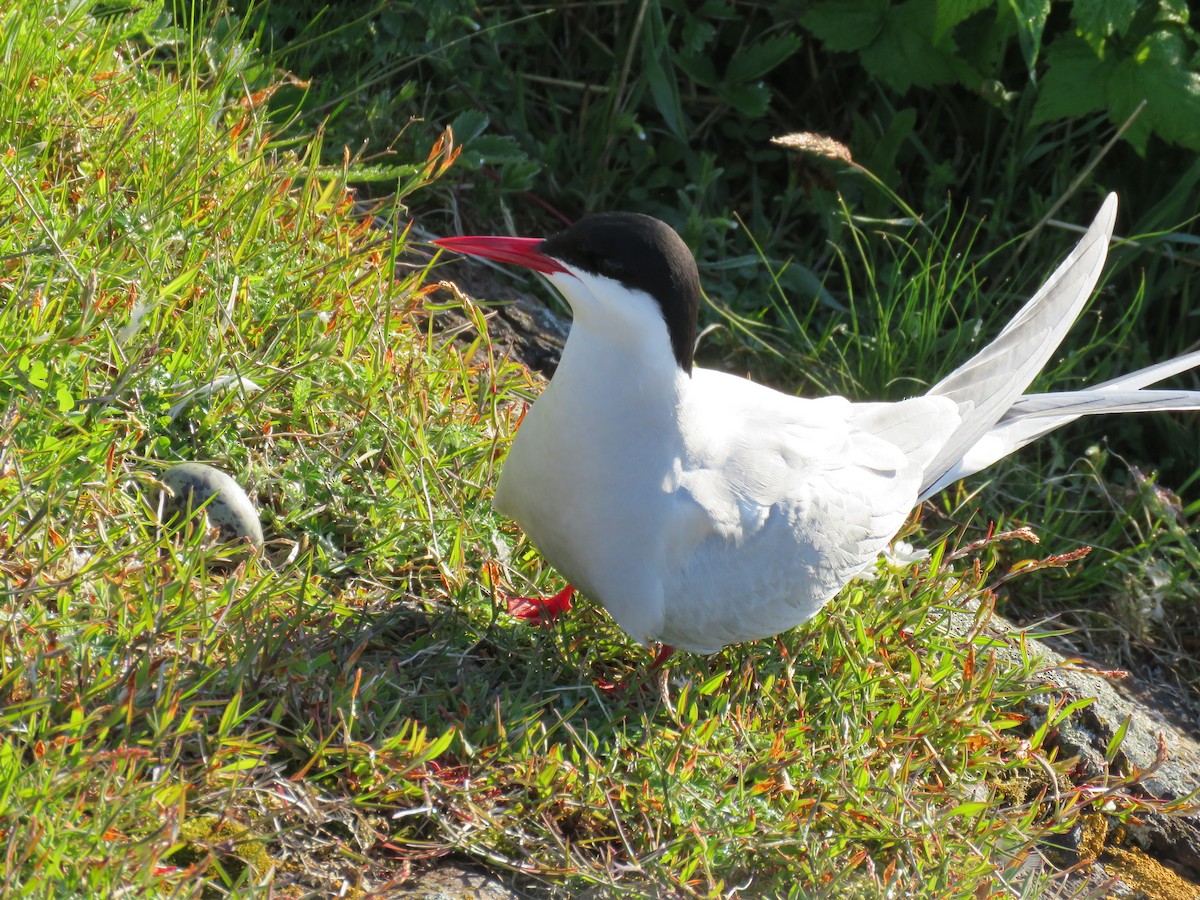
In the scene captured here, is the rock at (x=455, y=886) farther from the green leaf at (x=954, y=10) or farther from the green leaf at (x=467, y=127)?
the green leaf at (x=954, y=10)

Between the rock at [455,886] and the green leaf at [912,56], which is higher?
the green leaf at [912,56]

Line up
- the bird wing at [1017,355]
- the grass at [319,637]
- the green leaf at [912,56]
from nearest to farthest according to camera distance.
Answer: the grass at [319,637] < the bird wing at [1017,355] < the green leaf at [912,56]

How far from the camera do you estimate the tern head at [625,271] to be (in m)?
2.30

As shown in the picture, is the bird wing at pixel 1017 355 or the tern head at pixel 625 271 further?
the bird wing at pixel 1017 355

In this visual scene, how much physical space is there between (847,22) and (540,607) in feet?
7.96

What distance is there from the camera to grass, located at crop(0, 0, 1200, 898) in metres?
2.04

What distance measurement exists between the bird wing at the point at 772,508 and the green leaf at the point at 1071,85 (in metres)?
1.52

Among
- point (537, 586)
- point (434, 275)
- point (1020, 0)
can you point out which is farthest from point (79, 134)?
point (1020, 0)

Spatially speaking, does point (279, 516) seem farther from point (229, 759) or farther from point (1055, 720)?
point (1055, 720)

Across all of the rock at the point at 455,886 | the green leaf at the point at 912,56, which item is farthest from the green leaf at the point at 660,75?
the rock at the point at 455,886

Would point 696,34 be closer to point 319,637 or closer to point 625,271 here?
point 625,271

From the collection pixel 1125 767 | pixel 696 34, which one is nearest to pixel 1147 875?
pixel 1125 767

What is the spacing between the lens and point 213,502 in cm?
248

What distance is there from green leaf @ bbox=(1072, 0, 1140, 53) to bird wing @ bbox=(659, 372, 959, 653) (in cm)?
153
